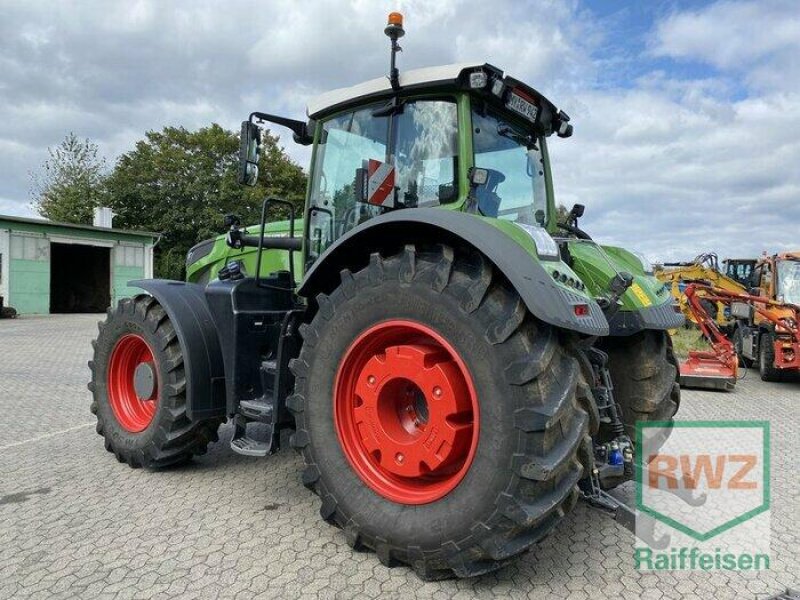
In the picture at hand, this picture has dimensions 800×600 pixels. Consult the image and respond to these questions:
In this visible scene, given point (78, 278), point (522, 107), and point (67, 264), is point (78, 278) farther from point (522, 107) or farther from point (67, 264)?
point (522, 107)

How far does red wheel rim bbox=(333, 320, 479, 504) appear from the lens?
247cm

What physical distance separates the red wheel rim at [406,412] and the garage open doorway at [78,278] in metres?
26.1

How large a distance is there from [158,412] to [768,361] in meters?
9.30

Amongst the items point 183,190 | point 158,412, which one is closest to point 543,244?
point 158,412

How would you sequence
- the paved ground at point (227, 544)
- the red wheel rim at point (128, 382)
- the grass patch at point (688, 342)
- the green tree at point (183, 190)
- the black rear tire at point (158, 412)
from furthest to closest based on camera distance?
1. the green tree at point (183, 190)
2. the grass patch at point (688, 342)
3. the red wheel rim at point (128, 382)
4. the black rear tire at point (158, 412)
5. the paved ground at point (227, 544)

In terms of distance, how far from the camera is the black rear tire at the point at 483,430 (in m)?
2.23

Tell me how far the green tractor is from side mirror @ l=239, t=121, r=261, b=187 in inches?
0.7

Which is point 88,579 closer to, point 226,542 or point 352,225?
point 226,542

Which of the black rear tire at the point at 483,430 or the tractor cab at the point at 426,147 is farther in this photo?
the tractor cab at the point at 426,147

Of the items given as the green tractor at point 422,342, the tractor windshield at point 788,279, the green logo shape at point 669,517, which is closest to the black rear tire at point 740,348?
the tractor windshield at point 788,279

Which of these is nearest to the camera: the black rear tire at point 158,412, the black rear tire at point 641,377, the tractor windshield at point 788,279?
the black rear tire at point 641,377

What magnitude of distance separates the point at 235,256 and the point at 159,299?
1.07 meters

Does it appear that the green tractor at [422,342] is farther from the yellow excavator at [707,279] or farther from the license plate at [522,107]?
the yellow excavator at [707,279]

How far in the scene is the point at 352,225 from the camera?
3.53 metres
